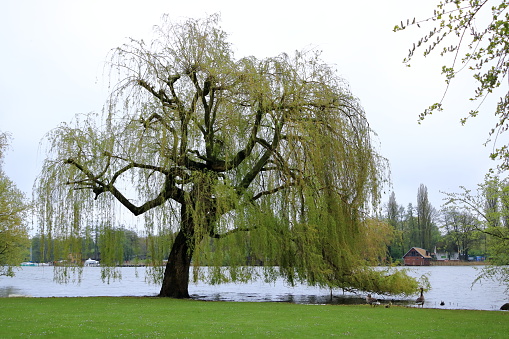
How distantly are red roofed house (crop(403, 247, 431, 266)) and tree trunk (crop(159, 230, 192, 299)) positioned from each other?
54.6m

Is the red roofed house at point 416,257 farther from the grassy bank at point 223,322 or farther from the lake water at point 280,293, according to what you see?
the grassy bank at point 223,322

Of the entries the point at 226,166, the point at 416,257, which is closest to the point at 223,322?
the point at 226,166

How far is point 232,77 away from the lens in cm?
1734

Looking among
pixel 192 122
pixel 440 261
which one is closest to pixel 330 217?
pixel 192 122

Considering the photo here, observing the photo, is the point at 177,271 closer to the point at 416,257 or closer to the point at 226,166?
the point at 226,166

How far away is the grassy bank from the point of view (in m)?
9.71

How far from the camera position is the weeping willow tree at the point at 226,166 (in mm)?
16688

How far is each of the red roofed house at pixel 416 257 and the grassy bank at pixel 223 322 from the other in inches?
2236

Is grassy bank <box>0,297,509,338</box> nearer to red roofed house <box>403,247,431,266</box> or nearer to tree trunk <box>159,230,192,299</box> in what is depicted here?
tree trunk <box>159,230,192,299</box>

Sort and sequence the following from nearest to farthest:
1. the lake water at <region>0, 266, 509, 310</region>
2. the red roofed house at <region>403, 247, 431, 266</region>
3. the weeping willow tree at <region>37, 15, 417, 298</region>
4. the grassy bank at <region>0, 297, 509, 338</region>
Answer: the grassy bank at <region>0, 297, 509, 338</region> < the weeping willow tree at <region>37, 15, 417, 298</region> < the lake water at <region>0, 266, 509, 310</region> < the red roofed house at <region>403, 247, 431, 266</region>

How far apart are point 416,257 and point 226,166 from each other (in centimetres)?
5861

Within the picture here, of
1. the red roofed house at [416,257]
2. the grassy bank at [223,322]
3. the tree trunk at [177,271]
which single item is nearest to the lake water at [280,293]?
the tree trunk at [177,271]

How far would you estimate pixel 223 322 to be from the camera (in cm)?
1141

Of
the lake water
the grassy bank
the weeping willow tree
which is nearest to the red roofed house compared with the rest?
Result: the lake water
